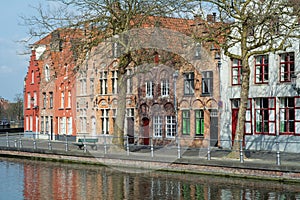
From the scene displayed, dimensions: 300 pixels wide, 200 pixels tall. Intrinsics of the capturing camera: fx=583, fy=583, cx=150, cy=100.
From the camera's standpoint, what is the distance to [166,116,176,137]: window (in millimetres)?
37581

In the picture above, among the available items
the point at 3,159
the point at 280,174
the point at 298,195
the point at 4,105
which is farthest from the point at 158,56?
the point at 4,105

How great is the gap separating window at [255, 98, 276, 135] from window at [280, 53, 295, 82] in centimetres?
140

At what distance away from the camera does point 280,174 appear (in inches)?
850

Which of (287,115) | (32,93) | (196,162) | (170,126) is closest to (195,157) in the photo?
(196,162)

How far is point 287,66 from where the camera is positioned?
30.6 m

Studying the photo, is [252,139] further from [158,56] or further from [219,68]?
[158,56]

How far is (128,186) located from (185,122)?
15738 mm

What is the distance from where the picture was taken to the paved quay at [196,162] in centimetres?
2194

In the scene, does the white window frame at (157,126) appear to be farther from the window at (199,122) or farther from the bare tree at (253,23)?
the bare tree at (253,23)

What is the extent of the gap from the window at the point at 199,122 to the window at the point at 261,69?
484 centimetres

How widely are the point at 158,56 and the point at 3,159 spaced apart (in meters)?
11.5

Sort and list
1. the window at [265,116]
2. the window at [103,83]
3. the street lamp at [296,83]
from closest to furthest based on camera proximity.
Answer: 1. the street lamp at [296,83]
2. the window at [265,116]
3. the window at [103,83]

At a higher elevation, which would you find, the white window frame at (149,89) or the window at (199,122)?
the white window frame at (149,89)

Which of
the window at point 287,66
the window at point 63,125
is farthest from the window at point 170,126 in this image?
the window at point 63,125
